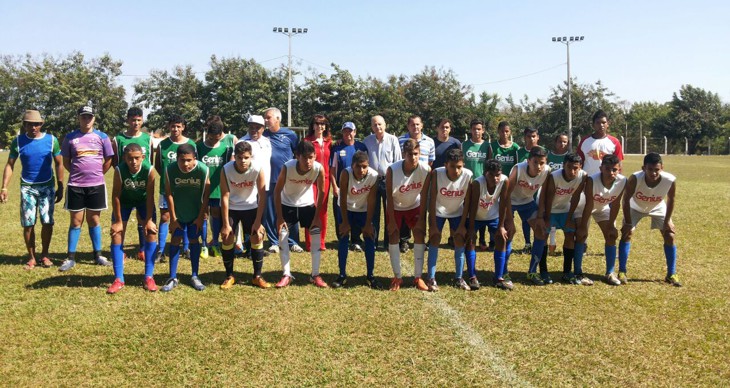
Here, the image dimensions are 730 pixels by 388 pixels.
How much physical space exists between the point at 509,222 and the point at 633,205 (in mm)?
1847

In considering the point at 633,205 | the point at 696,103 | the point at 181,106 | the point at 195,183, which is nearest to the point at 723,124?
the point at 696,103

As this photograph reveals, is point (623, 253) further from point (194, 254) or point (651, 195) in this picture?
point (194, 254)

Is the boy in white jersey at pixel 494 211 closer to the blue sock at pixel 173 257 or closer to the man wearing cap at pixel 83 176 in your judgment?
the blue sock at pixel 173 257

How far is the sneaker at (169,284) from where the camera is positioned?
558 cm

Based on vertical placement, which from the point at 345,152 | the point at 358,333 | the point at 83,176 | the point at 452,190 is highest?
the point at 345,152

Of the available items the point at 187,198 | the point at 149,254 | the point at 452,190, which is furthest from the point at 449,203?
the point at 149,254

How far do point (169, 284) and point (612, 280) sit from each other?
515cm

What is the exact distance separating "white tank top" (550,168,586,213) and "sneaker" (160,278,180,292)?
4646mm

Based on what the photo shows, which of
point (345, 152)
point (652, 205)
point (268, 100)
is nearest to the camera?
point (652, 205)

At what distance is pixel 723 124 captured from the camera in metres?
62.0

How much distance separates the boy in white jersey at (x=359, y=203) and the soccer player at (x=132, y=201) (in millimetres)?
1849

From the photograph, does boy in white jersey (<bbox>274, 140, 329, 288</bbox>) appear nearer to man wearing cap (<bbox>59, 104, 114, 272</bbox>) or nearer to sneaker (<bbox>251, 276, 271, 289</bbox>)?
sneaker (<bbox>251, 276, 271, 289</bbox>)

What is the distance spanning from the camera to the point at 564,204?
6449mm

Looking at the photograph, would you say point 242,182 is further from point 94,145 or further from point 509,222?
point 509,222
